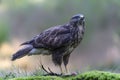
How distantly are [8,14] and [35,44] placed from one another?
12.2m

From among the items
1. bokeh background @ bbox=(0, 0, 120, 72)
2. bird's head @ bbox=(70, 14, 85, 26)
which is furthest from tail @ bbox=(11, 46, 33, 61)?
bokeh background @ bbox=(0, 0, 120, 72)

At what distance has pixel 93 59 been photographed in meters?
18.3

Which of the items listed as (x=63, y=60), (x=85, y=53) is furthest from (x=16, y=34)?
(x=63, y=60)

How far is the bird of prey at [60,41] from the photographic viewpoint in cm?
850

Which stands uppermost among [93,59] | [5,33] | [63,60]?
[5,33]

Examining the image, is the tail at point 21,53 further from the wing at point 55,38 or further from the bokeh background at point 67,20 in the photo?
the bokeh background at point 67,20

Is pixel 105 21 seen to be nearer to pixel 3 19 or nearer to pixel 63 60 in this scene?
pixel 3 19

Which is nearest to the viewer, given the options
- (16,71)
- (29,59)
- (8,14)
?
(16,71)

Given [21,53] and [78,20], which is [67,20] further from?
[78,20]

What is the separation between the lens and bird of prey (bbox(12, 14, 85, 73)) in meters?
8.50

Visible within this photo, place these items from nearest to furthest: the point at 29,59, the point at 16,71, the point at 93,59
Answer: the point at 16,71 → the point at 29,59 → the point at 93,59

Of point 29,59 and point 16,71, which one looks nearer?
point 16,71

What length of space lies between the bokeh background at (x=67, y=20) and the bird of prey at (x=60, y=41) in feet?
28.5

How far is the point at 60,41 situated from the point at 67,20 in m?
10.3
